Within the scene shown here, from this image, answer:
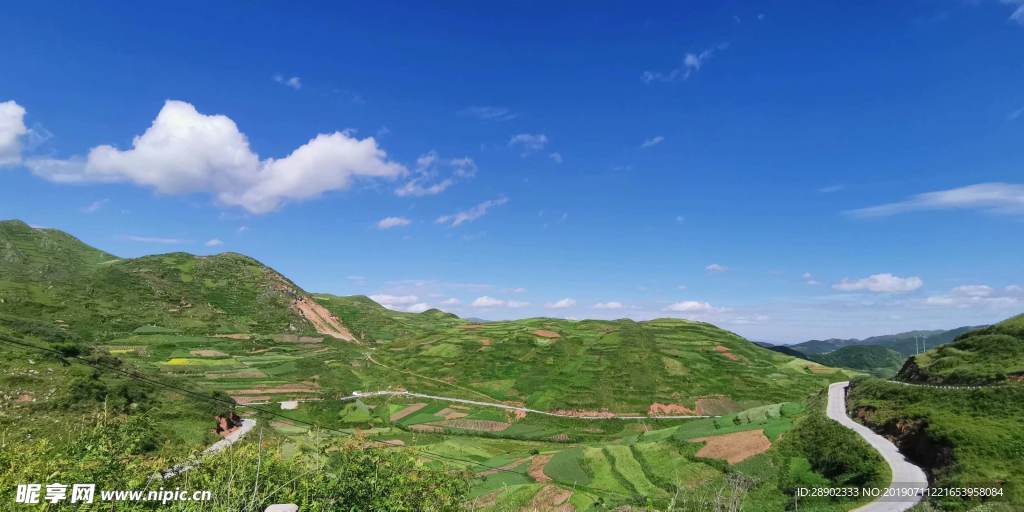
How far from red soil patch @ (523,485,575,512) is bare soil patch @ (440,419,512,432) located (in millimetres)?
46131

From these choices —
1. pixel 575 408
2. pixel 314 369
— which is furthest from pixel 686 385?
pixel 314 369

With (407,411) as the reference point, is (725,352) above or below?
above

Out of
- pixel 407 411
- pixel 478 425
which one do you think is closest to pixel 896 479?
pixel 478 425

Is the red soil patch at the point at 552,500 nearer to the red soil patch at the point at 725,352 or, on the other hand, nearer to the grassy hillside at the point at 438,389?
the grassy hillside at the point at 438,389

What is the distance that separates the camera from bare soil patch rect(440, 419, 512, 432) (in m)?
97.9

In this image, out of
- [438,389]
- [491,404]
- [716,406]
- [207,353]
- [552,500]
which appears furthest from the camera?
[438,389]

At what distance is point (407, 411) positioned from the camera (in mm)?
107250

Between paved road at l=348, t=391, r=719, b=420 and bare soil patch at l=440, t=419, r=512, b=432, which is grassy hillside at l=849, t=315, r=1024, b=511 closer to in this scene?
paved road at l=348, t=391, r=719, b=420

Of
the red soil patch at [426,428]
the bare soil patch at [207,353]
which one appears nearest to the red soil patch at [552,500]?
the red soil patch at [426,428]

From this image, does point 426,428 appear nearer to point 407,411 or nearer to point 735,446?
point 407,411

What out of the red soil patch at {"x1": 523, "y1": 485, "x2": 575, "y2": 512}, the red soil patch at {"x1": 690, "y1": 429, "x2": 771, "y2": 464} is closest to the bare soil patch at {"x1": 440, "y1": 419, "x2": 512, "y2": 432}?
the red soil patch at {"x1": 523, "y1": 485, "x2": 575, "y2": 512}

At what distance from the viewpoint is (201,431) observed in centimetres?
6550

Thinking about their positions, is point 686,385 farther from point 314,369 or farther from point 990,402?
point 314,369

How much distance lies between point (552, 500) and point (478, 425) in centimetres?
5134
